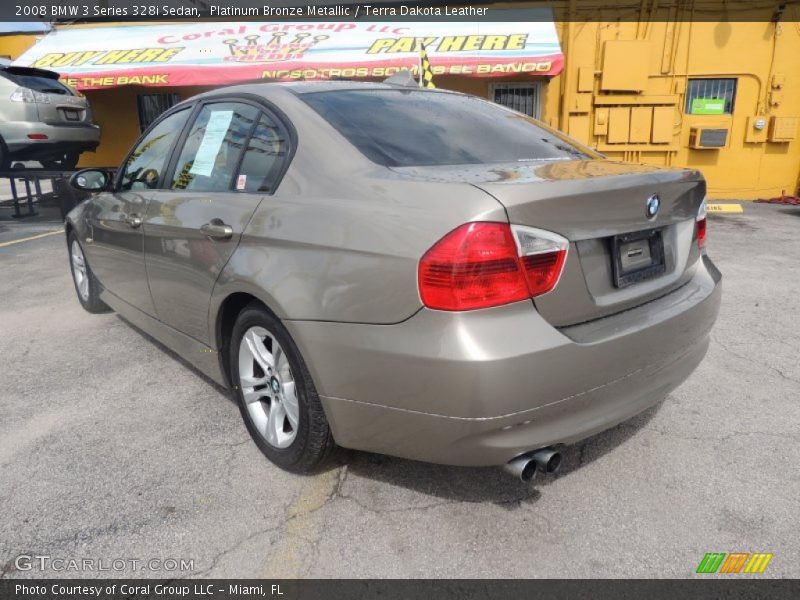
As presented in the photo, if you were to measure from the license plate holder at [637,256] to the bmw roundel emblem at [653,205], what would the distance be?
6 centimetres

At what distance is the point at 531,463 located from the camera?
1.95 m

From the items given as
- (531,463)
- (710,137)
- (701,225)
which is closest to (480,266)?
(531,463)

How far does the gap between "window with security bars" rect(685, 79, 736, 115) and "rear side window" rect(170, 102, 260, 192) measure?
12.4m

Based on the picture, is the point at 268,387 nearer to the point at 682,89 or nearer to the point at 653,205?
the point at 653,205

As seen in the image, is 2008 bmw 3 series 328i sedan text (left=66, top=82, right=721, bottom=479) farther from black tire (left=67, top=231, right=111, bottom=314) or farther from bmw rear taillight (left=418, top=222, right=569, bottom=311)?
black tire (left=67, top=231, right=111, bottom=314)

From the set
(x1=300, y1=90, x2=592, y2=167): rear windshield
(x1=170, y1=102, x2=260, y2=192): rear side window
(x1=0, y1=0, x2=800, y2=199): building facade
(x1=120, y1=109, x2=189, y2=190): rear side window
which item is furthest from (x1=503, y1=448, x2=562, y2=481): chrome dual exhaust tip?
(x1=0, y1=0, x2=800, y2=199): building facade

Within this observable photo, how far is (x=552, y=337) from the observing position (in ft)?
6.06

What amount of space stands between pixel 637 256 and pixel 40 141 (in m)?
10.5

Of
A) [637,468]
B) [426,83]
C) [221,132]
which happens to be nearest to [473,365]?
[637,468]

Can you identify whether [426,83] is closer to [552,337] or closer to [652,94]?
[652,94]

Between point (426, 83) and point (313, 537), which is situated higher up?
point (426, 83)

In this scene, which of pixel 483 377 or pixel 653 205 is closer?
pixel 483 377

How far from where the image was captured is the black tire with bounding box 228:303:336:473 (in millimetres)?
2223

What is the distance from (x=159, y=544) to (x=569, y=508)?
1524 mm
